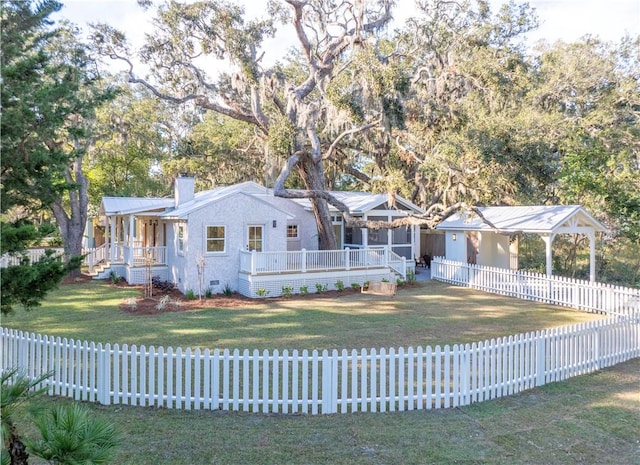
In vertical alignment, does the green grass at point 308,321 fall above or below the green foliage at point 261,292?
below

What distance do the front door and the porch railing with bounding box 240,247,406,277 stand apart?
835mm

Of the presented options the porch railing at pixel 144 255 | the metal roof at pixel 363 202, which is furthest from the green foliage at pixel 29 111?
the metal roof at pixel 363 202

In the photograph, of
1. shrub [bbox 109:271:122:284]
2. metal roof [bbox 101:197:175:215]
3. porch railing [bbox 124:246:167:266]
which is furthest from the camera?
metal roof [bbox 101:197:175:215]

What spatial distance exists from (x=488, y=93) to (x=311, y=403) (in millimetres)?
17996

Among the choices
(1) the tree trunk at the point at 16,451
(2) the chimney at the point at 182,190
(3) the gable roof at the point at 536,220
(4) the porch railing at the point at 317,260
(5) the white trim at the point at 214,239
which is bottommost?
(1) the tree trunk at the point at 16,451

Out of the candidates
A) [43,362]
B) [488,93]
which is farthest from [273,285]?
[488,93]

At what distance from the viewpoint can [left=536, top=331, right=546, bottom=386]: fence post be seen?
7.46m

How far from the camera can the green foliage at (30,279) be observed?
528 centimetres

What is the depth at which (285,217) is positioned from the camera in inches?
717

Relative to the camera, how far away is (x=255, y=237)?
17.8 metres

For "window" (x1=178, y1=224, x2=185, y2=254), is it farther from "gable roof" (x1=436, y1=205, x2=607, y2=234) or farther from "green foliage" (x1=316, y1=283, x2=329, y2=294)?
"gable roof" (x1=436, y1=205, x2=607, y2=234)

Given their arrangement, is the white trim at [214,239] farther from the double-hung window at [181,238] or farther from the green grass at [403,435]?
the green grass at [403,435]

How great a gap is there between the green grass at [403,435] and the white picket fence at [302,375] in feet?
0.63

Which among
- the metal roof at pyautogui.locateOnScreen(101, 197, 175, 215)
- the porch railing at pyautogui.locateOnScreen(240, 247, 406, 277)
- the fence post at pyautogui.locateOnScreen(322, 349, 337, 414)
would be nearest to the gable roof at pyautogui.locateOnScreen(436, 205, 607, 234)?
the porch railing at pyautogui.locateOnScreen(240, 247, 406, 277)
